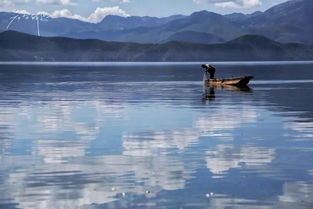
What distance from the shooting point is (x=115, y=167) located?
25.8 meters

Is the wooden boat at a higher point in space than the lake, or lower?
lower

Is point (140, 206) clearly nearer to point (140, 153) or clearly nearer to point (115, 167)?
point (115, 167)

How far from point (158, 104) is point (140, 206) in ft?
142

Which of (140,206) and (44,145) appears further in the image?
(44,145)

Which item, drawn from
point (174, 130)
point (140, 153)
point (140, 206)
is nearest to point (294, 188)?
point (140, 206)

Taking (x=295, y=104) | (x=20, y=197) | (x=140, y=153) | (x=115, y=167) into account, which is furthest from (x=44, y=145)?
(x=295, y=104)

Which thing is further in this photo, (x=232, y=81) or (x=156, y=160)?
(x=232, y=81)

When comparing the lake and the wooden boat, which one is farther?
the wooden boat

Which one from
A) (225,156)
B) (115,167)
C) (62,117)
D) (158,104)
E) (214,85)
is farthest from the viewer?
(214,85)

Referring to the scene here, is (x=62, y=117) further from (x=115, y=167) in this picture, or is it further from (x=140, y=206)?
(x=140, y=206)

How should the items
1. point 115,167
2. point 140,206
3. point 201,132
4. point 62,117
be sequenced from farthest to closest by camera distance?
point 62,117
point 201,132
point 115,167
point 140,206

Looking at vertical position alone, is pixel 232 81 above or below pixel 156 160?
below

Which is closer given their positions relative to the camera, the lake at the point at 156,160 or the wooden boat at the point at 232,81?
the lake at the point at 156,160

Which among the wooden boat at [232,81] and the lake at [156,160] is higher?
the lake at [156,160]
